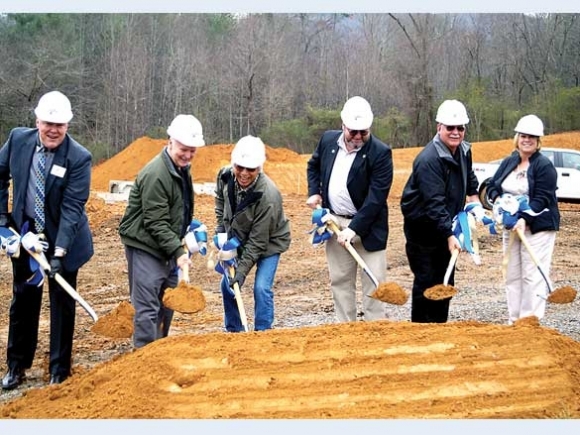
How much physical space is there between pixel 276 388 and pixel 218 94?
24.0 metres

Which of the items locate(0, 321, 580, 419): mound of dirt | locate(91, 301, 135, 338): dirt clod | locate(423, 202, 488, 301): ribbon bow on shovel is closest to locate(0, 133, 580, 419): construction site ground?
locate(0, 321, 580, 419): mound of dirt

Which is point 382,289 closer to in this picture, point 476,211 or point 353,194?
point 353,194

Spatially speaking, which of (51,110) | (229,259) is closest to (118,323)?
(229,259)

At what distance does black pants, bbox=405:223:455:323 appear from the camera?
21.3 feet

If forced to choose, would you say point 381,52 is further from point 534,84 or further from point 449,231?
point 449,231

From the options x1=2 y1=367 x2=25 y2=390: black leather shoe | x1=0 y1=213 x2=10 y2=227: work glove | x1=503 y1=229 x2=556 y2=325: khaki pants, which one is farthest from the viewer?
x1=503 y1=229 x2=556 y2=325: khaki pants

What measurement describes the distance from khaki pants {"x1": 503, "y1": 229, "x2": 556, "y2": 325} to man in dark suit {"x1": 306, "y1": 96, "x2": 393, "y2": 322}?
3.81 feet

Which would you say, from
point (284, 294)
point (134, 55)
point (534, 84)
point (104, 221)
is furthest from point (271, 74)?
point (284, 294)

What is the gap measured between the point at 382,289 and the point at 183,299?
56.6 inches

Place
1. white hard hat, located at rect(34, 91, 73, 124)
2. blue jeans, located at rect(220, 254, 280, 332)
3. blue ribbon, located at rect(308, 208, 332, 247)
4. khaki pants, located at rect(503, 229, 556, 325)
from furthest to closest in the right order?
1. khaki pants, located at rect(503, 229, 556, 325)
2. blue ribbon, located at rect(308, 208, 332, 247)
3. blue jeans, located at rect(220, 254, 280, 332)
4. white hard hat, located at rect(34, 91, 73, 124)

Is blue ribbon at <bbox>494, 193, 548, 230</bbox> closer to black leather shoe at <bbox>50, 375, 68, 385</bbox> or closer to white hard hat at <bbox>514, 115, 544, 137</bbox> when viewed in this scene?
white hard hat at <bbox>514, 115, 544, 137</bbox>

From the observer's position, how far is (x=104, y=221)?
1641 cm

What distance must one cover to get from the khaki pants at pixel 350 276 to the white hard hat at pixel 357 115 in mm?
717

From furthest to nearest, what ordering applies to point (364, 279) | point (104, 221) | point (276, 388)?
point (104, 221) → point (364, 279) → point (276, 388)
